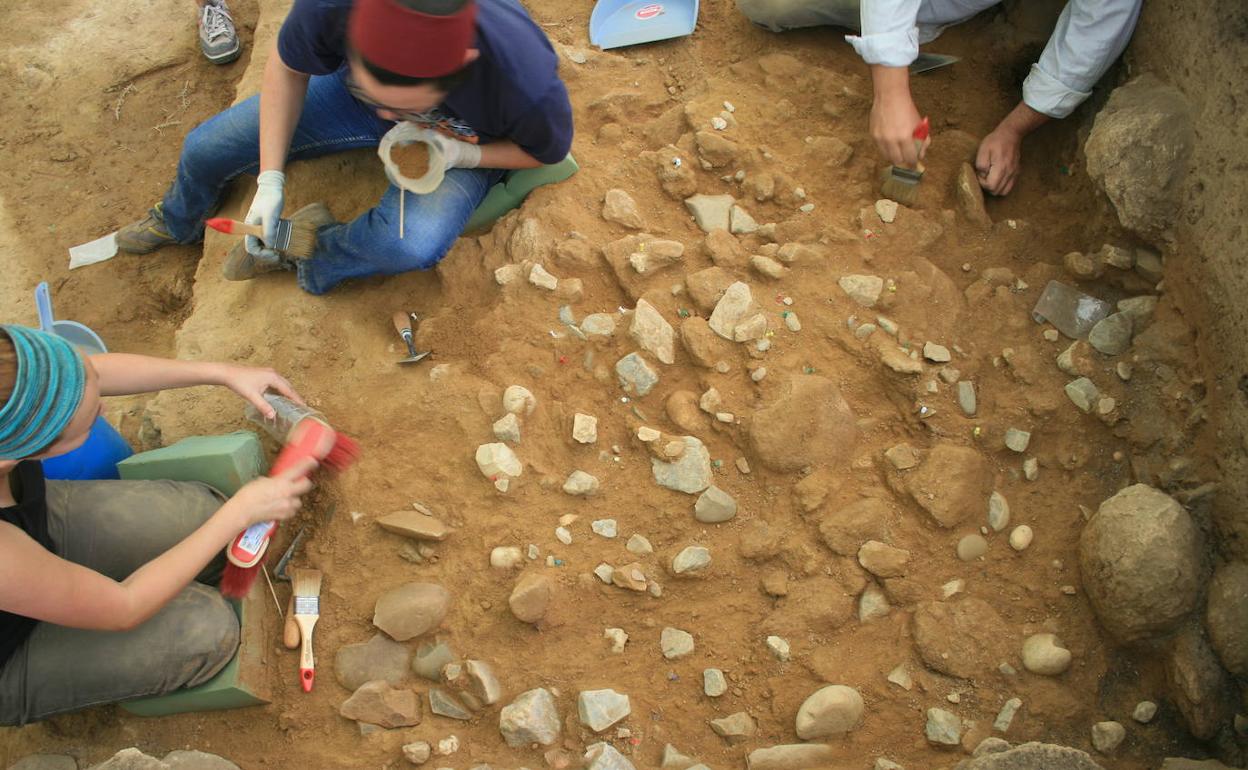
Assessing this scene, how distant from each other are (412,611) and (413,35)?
1182 millimetres

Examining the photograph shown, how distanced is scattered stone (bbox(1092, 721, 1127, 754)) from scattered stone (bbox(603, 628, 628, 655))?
0.95 m

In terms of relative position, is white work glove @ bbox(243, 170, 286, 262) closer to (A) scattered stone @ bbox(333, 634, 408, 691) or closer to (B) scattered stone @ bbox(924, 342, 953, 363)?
(A) scattered stone @ bbox(333, 634, 408, 691)

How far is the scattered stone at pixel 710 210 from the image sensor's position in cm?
236

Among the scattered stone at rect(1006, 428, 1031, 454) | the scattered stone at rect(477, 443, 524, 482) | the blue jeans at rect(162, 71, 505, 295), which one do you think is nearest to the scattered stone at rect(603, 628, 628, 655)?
the scattered stone at rect(477, 443, 524, 482)

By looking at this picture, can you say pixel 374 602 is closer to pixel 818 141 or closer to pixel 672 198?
pixel 672 198

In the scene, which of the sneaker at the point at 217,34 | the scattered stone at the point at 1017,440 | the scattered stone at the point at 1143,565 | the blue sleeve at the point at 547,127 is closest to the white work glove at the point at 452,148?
the blue sleeve at the point at 547,127

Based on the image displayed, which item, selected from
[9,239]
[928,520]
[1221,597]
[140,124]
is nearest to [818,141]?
[928,520]

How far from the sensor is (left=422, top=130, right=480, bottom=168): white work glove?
2166 millimetres

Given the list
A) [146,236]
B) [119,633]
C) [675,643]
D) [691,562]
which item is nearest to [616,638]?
[675,643]

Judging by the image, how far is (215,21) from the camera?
3.44 meters

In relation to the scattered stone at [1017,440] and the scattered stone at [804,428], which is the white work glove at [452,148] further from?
the scattered stone at [1017,440]

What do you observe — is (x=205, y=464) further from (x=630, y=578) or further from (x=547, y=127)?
(x=547, y=127)

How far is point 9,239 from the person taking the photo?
10.5 feet

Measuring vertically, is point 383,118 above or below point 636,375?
above
